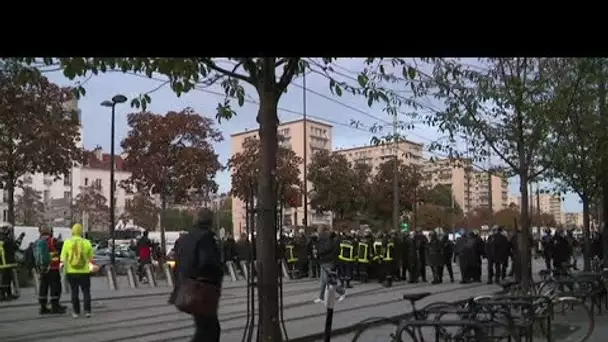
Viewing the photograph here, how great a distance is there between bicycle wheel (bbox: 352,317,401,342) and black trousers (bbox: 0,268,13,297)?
11.9 m

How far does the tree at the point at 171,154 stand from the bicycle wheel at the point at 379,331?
1064 inches

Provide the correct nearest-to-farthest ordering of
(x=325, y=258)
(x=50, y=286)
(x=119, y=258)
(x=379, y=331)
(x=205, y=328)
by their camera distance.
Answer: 1. (x=205, y=328)
2. (x=379, y=331)
3. (x=50, y=286)
4. (x=325, y=258)
5. (x=119, y=258)

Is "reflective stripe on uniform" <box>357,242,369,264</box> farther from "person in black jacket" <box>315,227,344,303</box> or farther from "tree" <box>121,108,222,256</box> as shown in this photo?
"tree" <box>121,108,222,256</box>

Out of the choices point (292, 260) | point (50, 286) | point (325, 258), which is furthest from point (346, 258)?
point (50, 286)

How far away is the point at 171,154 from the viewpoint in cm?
3553

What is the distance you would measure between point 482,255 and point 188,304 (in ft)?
62.1

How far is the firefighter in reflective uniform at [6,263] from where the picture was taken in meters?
17.6

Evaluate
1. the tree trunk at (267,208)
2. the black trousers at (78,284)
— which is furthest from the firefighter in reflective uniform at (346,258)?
the tree trunk at (267,208)

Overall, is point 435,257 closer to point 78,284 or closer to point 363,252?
point 363,252

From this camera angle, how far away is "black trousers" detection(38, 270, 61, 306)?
50.7ft

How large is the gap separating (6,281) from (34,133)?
1245 centimetres

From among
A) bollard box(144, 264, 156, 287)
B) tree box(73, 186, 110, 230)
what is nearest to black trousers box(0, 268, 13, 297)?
bollard box(144, 264, 156, 287)
